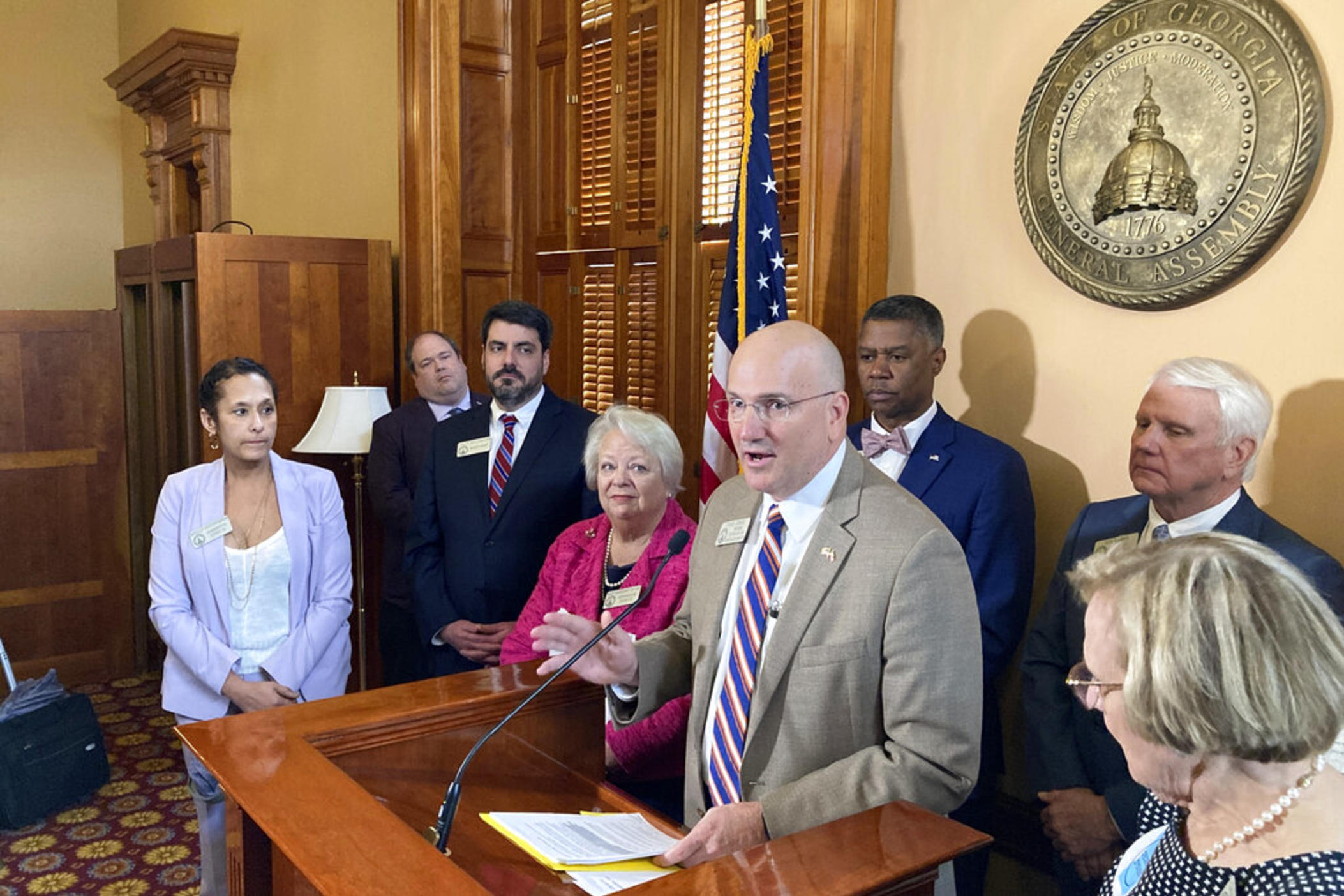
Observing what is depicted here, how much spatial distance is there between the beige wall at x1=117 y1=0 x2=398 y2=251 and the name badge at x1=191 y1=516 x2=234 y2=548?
2652mm

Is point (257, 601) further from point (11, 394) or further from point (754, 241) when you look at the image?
point (11, 394)

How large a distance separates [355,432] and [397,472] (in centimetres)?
41

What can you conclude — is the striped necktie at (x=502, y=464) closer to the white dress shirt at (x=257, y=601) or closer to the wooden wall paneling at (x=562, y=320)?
the white dress shirt at (x=257, y=601)

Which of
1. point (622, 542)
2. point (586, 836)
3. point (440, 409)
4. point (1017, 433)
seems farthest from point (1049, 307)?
point (440, 409)

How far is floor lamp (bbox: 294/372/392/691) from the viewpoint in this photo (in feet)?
15.1

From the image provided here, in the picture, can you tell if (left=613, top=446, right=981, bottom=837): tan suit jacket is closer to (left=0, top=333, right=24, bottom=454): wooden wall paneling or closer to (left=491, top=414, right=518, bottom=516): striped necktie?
(left=491, top=414, right=518, bottom=516): striped necktie

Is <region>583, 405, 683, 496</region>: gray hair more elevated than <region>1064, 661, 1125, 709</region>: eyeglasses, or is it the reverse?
<region>583, 405, 683, 496</region>: gray hair

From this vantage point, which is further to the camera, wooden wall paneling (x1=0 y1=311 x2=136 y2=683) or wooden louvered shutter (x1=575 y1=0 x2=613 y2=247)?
wooden wall paneling (x1=0 y1=311 x2=136 y2=683)

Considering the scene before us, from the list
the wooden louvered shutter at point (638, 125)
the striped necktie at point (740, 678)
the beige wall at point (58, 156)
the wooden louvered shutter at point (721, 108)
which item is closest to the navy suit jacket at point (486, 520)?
the wooden louvered shutter at point (721, 108)

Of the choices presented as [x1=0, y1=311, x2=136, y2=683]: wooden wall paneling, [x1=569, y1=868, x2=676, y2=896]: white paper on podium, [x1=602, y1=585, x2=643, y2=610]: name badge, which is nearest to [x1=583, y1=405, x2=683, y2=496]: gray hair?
[x1=602, y1=585, x2=643, y2=610]: name badge

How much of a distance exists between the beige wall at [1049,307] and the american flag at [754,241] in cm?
36

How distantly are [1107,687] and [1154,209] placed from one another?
1663 millimetres

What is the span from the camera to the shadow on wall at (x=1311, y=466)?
7.86 feet

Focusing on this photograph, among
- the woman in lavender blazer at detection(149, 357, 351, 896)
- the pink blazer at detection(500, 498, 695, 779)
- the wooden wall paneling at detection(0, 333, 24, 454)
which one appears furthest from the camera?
the wooden wall paneling at detection(0, 333, 24, 454)
